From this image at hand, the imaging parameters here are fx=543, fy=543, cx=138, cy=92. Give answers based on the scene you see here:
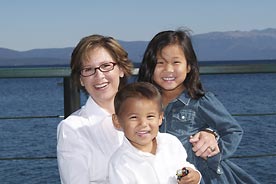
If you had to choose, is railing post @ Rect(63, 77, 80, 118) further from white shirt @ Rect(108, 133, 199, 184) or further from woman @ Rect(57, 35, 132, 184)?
white shirt @ Rect(108, 133, 199, 184)

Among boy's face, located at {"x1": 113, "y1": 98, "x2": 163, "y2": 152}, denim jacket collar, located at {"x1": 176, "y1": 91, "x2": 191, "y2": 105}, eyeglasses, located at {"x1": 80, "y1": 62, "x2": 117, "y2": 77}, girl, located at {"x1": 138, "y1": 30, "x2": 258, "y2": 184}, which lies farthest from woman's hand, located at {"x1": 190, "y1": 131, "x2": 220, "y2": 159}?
eyeglasses, located at {"x1": 80, "y1": 62, "x2": 117, "y2": 77}

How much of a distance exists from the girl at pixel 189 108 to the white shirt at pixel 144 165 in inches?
8.3

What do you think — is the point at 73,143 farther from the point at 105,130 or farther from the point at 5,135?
the point at 5,135

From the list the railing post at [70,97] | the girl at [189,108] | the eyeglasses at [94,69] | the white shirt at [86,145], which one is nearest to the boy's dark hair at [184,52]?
the girl at [189,108]

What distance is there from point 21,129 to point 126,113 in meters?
19.7

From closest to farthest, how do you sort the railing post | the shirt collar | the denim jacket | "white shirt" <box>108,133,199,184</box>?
1. "white shirt" <box>108,133,199,184</box>
2. the shirt collar
3. the denim jacket
4. the railing post

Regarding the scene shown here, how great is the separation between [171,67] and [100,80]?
335 mm

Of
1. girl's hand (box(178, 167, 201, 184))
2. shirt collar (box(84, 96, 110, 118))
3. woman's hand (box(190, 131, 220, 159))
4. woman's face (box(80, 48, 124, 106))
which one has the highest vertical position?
woman's face (box(80, 48, 124, 106))

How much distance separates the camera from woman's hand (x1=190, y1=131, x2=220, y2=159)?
82.3 inches

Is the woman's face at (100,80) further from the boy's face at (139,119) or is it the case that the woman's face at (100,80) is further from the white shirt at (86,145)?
the boy's face at (139,119)

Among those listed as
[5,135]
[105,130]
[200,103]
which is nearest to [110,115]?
[105,130]

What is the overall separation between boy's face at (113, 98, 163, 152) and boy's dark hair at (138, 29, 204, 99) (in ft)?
1.33

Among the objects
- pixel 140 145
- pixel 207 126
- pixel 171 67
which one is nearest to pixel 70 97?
pixel 171 67

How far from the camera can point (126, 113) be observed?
185 centimetres
